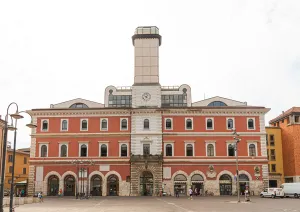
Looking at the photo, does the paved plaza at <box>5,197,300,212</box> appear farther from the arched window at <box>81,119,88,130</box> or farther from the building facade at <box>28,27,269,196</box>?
the arched window at <box>81,119,88,130</box>

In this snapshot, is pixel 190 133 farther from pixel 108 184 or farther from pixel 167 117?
pixel 108 184

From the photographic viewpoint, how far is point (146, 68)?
62.8m

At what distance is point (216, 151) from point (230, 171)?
141 inches

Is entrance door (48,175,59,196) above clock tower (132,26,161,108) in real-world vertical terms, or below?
below

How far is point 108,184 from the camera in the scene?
57.6 meters

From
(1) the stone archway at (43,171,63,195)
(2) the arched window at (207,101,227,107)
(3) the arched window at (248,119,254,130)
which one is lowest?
(1) the stone archway at (43,171,63,195)

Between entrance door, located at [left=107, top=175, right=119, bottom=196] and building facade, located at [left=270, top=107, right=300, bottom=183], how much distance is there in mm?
30448

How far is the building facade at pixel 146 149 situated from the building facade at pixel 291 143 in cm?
1131

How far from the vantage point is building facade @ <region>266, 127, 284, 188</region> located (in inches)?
2755

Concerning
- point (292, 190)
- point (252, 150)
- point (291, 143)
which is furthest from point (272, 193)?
point (291, 143)

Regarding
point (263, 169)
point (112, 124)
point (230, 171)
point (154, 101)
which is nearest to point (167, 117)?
point (154, 101)

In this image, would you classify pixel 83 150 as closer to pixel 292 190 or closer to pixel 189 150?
pixel 189 150

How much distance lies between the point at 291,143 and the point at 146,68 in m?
28.9

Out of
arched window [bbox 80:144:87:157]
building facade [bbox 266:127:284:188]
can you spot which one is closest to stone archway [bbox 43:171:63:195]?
arched window [bbox 80:144:87:157]
